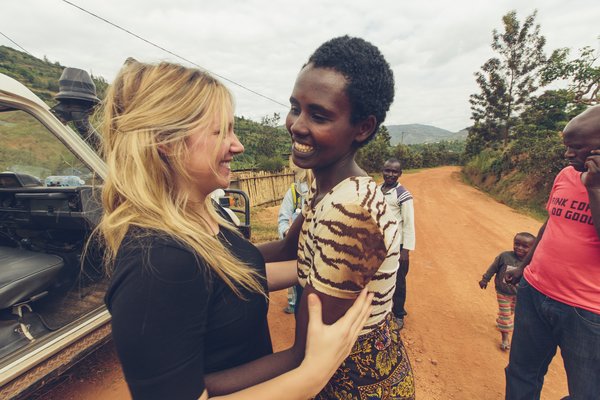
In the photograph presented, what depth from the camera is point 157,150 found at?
993 millimetres

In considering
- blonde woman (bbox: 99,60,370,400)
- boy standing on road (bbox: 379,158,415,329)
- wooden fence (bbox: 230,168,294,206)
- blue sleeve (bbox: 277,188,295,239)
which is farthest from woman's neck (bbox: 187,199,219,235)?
wooden fence (bbox: 230,168,294,206)

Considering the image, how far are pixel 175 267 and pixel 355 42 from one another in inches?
38.4

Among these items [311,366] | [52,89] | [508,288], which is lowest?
[508,288]

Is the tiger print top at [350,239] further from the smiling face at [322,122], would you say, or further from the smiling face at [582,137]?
the smiling face at [582,137]

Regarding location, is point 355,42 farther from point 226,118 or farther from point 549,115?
point 549,115

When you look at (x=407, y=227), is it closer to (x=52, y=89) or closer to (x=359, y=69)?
(x=359, y=69)

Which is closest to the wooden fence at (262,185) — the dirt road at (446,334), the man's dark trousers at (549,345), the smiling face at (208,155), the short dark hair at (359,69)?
the dirt road at (446,334)

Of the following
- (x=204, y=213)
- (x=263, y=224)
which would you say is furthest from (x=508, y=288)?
(x=263, y=224)

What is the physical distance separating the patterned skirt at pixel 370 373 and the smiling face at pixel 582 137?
166cm

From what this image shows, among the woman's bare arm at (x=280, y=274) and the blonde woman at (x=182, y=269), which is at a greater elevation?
the blonde woman at (x=182, y=269)

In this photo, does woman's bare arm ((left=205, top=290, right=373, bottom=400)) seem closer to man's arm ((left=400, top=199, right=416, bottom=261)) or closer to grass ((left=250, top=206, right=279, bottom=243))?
man's arm ((left=400, top=199, right=416, bottom=261))

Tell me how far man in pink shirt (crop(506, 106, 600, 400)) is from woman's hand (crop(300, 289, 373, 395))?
1668 mm

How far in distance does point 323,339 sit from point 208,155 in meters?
0.71

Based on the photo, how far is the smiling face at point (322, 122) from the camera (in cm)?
104
